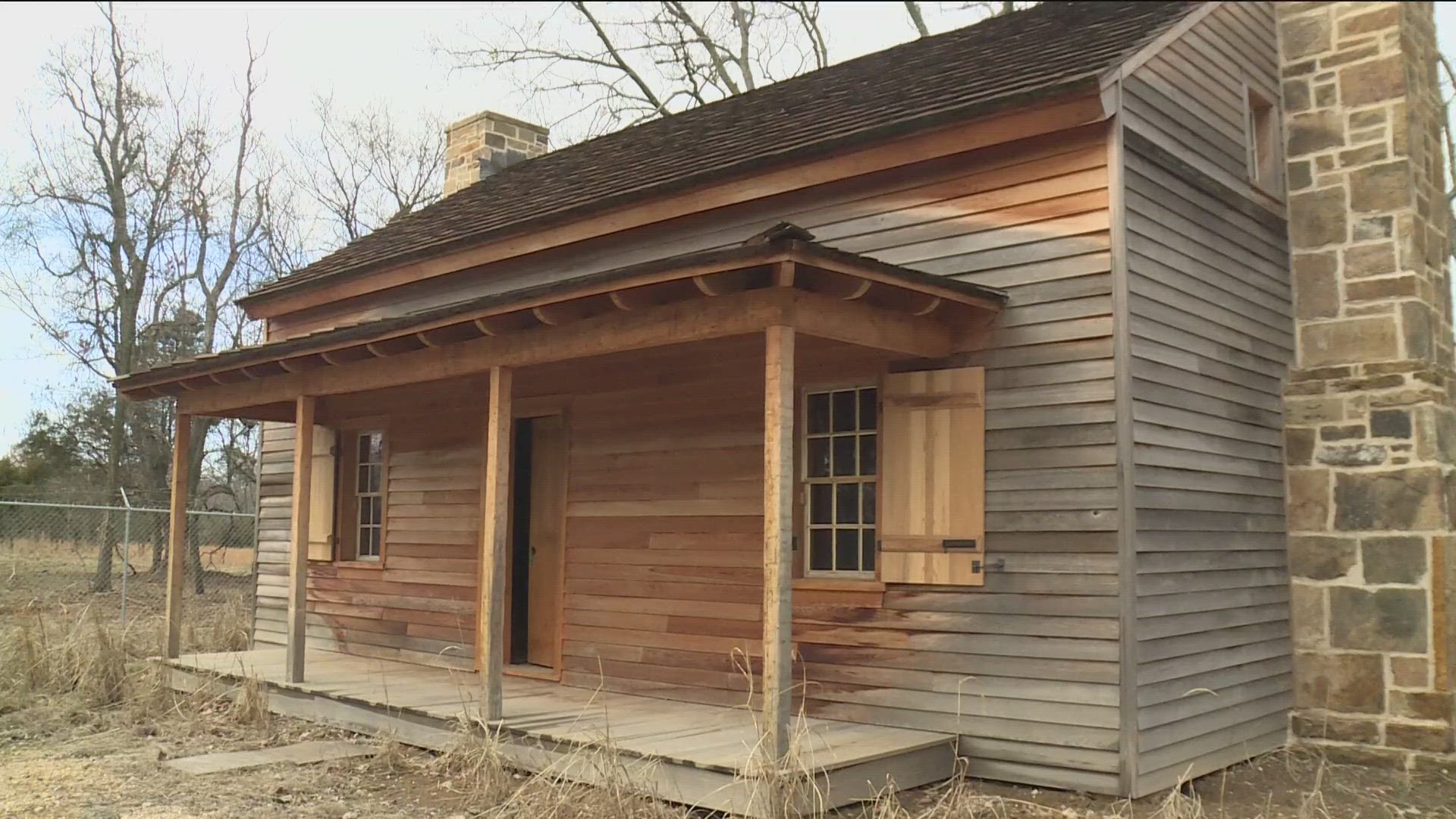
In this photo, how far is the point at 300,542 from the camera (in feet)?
26.3

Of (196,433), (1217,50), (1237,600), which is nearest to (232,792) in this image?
(1237,600)

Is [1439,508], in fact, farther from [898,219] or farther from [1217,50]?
[898,219]

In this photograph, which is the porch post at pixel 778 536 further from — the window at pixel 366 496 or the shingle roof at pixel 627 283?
the window at pixel 366 496

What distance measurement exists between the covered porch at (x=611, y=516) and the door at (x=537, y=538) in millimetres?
29

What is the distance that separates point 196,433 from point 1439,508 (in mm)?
20315

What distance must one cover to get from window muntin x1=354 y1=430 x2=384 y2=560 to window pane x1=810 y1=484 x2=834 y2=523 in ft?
16.3

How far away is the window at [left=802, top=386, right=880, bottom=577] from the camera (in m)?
6.63

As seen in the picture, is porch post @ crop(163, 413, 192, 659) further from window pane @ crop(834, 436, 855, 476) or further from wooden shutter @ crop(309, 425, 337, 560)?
window pane @ crop(834, 436, 855, 476)

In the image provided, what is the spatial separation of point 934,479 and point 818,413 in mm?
1021

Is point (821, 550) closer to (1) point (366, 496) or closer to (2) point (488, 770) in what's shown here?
(2) point (488, 770)

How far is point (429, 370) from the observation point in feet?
23.2

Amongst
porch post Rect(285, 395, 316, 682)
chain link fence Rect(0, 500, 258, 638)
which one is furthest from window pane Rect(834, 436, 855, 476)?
chain link fence Rect(0, 500, 258, 638)

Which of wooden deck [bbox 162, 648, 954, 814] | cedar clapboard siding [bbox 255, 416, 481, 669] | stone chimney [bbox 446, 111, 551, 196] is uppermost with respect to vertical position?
stone chimney [bbox 446, 111, 551, 196]

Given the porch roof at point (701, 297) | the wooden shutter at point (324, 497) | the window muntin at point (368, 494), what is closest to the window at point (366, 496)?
the window muntin at point (368, 494)
